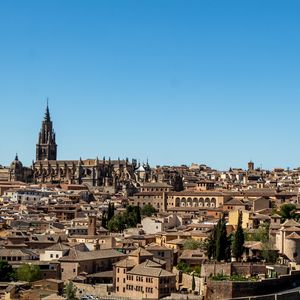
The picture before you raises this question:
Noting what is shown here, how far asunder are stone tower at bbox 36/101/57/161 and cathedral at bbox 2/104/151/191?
2.50 metres

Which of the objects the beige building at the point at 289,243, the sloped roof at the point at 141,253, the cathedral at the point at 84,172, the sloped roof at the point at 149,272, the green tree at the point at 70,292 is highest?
the cathedral at the point at 84,172

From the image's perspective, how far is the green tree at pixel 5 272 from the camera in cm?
4269

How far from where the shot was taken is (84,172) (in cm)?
11919

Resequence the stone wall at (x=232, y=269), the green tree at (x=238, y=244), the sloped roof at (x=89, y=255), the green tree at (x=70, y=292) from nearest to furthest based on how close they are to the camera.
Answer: the green tree at (x=70, y=292)
the stone wall at (x=232, y=269)
the green tree at (x=238, y=244)
the sloped roof at (x=89, y=255)

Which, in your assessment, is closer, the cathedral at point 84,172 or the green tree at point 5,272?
the green tree at point 5,272

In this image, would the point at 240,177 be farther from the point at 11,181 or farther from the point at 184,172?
the point at 11,181

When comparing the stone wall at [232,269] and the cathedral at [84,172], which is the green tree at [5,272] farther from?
the cathedral at [84,172]

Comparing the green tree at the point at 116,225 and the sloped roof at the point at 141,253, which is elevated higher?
the green tree at the point at 116,225

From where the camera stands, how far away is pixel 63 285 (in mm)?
41031

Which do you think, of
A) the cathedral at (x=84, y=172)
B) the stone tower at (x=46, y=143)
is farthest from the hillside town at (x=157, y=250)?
the stone tower at (x=46, y=143)

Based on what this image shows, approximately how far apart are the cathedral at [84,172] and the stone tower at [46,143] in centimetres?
250

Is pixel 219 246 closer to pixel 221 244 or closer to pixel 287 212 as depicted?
pixel 221 244

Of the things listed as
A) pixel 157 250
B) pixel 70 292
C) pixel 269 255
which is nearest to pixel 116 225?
pixel 157 250

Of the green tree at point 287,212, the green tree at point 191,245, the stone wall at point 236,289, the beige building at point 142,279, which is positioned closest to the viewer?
the stone wall at point 236,289
